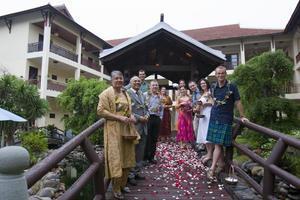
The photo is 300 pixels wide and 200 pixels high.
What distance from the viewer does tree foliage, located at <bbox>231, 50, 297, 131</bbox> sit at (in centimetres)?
976

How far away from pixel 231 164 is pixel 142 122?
153 cm

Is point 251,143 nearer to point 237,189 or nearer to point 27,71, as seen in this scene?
point 237,189

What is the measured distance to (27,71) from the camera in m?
22.7

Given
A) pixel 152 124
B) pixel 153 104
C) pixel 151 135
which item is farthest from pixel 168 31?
pixel 151 135

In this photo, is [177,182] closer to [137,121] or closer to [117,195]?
[137,121]

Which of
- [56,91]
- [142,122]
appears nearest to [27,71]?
[56,91]

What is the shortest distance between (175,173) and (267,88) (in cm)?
628

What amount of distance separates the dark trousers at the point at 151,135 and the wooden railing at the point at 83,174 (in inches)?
76.2

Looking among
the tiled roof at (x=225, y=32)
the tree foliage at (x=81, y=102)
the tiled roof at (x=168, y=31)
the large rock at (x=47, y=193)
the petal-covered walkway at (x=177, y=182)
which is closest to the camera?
the petal-covered walkway at (x=177, y=182)

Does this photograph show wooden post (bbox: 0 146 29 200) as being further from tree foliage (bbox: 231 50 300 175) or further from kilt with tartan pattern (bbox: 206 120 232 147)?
tree foliage (bbox: 231 50 300 175)

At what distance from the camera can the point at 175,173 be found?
5.46 meters

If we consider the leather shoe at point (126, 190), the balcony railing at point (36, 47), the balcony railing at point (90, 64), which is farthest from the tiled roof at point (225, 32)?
the leather shoe at point (126, 190)

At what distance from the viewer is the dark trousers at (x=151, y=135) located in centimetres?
592

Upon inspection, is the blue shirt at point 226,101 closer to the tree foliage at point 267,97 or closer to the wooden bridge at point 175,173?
the wooden bridge at point 175,173
